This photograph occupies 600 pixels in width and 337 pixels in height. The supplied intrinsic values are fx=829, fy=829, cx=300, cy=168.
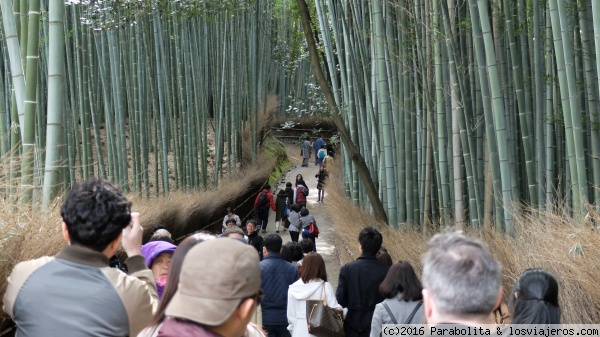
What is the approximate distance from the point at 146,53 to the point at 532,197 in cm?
700

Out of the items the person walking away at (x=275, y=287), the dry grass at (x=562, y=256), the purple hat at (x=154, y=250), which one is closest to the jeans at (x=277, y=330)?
the person walking away at (x=275, y=287)

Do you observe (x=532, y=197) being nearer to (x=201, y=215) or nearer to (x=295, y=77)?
(x=201, y=215)

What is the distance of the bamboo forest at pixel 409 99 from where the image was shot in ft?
15.0

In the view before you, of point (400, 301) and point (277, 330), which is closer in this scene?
point (400, 301)

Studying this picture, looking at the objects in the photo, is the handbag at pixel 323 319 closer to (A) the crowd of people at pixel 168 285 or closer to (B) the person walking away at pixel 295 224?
(A) the crowd of people at pixel 168 285

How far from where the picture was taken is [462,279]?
1.66 meters

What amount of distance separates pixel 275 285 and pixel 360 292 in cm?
60

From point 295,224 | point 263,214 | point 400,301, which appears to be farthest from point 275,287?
point 263,214

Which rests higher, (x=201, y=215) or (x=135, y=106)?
(x=135, y=106)

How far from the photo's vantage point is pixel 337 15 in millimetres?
9469

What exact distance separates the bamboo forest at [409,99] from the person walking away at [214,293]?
6.59ft

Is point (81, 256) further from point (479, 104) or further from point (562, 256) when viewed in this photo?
point (479, 104)

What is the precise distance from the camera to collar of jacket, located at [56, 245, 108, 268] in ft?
6.71

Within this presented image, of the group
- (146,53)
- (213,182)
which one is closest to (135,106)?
(146,53)
